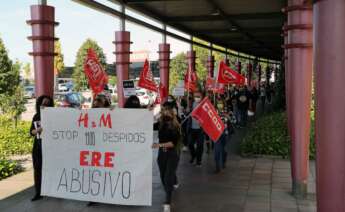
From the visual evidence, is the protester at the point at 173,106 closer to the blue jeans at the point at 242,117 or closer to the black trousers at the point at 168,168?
the black trousers at the point at 168,168

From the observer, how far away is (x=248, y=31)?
24531 millimetres

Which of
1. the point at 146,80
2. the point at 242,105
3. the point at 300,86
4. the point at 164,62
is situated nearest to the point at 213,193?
the point at 300,86

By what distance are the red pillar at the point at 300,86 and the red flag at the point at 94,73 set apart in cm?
466

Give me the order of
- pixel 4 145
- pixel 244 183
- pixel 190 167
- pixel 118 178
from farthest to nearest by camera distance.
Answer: pixel 4 145 < pixel 190 167 < pixel 244 183 < pixel 118 178

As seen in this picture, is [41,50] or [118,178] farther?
[41,50]

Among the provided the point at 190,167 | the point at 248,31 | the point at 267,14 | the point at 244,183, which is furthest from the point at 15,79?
the point at 244,183

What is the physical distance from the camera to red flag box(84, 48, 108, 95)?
10.1 metres

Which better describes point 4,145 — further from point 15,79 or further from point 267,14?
point 15,79

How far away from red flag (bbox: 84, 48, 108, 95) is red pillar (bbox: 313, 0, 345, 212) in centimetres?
771

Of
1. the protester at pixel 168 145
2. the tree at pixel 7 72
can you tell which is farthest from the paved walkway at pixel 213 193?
the tree at pixel 7 72

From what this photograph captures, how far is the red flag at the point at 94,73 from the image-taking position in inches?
396

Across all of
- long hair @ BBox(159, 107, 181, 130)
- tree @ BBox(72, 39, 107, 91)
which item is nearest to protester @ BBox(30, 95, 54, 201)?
long hair @ BBox(159, 107, 181, 130)

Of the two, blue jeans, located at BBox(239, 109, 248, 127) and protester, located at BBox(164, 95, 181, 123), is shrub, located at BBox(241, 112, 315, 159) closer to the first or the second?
protester, located at BBox(164, 95, 181, 123)

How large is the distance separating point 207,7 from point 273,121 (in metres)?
5.15
